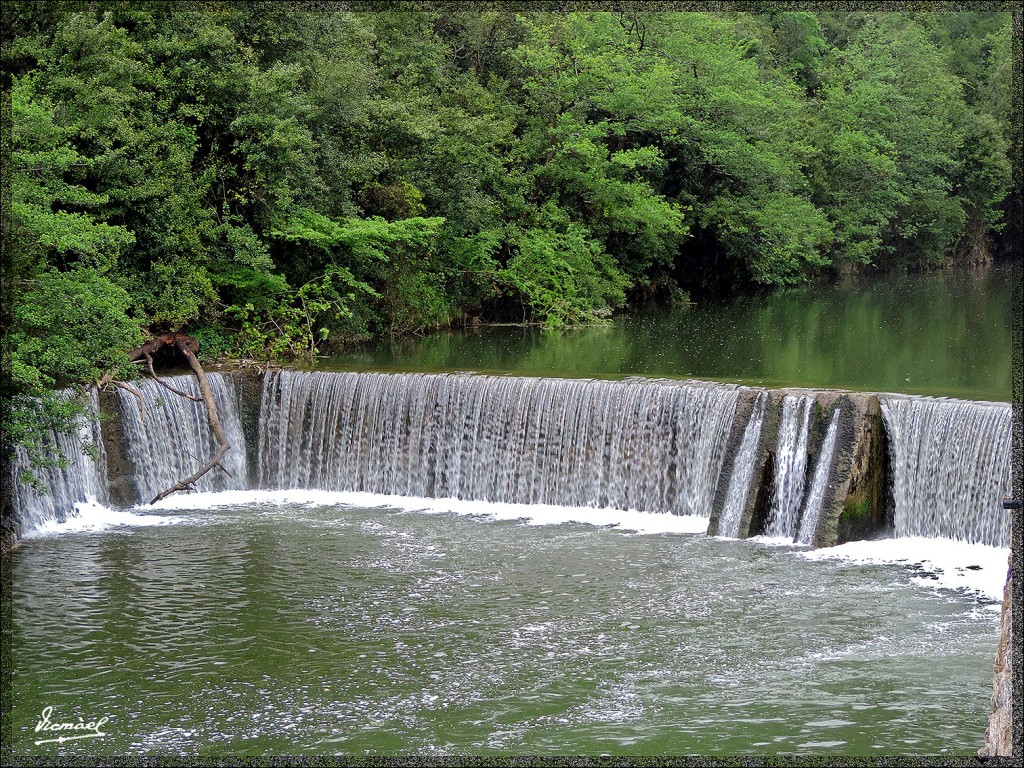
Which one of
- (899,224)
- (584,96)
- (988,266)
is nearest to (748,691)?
(584,96)

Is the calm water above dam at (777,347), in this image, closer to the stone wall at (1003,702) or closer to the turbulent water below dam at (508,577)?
the turbulent water below dam at (508,577)

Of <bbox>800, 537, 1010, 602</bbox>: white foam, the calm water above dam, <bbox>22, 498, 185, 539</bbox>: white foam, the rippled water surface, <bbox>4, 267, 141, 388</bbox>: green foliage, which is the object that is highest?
<bbox>4, 267, 141, 388</bbox>: green foliage

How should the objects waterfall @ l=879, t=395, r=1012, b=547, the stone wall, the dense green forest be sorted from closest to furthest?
the stone wall
waterfall @ l=879, t=395, r=1012, b=547
the dense green forest

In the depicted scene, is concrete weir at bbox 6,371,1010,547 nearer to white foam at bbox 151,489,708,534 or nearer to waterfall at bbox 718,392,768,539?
waterfall at bbox 718,392,768,539

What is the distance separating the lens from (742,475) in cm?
1455

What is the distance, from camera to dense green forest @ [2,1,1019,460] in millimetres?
17219

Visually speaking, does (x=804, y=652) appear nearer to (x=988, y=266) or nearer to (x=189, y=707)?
(x=189, y=707)

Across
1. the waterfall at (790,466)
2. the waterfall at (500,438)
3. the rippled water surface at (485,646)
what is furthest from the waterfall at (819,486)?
the waterfall at (500,438)

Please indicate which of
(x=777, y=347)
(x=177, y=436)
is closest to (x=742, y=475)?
(x=177, y=436)

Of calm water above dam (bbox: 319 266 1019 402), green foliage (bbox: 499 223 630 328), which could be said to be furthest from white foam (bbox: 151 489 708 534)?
green foliage (bbox: 499 223 630 328)

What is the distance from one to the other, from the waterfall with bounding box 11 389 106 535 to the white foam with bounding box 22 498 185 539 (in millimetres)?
69

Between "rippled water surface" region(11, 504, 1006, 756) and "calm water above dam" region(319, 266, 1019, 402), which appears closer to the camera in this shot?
"rippled water surface" region(11, 504, 1006, 756)

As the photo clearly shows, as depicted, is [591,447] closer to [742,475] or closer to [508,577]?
[742,475]

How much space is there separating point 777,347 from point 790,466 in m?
8.93
